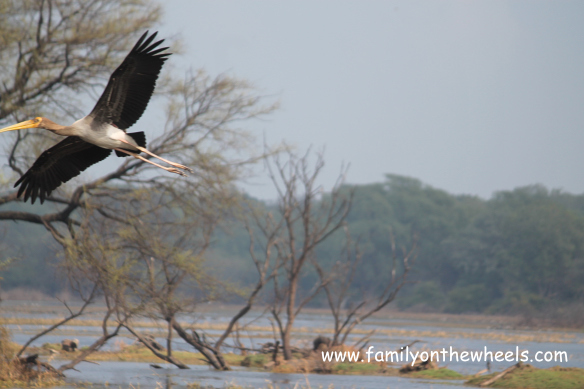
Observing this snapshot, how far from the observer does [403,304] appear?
6400 cm

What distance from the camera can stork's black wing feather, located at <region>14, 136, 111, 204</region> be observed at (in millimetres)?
→ 9992

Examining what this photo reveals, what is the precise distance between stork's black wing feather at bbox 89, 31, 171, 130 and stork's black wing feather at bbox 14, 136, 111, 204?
3.27 ft

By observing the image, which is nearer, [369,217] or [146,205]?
[146,205]

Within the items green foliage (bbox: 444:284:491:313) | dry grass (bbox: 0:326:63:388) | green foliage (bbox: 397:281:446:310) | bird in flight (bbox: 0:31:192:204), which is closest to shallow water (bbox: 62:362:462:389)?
dry grass (bbox: 0:326:63:388)

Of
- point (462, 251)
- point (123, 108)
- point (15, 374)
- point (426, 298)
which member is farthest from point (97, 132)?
point (462, 251)

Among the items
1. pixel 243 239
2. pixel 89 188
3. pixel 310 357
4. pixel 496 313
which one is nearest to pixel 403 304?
pixel 496 313

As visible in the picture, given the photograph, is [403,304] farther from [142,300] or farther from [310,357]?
[142,300]

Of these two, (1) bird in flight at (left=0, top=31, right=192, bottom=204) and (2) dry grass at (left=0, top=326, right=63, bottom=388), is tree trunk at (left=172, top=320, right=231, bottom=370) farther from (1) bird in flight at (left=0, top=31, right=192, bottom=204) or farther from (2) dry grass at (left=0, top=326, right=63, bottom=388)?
(1) bird in flight at (left=0, top=31, right=192, bottom=204)

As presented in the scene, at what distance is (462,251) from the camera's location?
2547 inches

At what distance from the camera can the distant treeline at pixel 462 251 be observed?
53656 millimetres

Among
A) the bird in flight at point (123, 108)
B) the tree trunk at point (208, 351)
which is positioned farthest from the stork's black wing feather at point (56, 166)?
the tree trunk at point (208, 351)

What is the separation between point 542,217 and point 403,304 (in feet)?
46.8

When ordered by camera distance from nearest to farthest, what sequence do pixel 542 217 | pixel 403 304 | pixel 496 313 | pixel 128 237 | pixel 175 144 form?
pixel 128 237 → pixel 175 144 → pixel 496 313 → pixel 542 217 → pixel 403 304

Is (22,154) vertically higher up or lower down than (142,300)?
higher up
